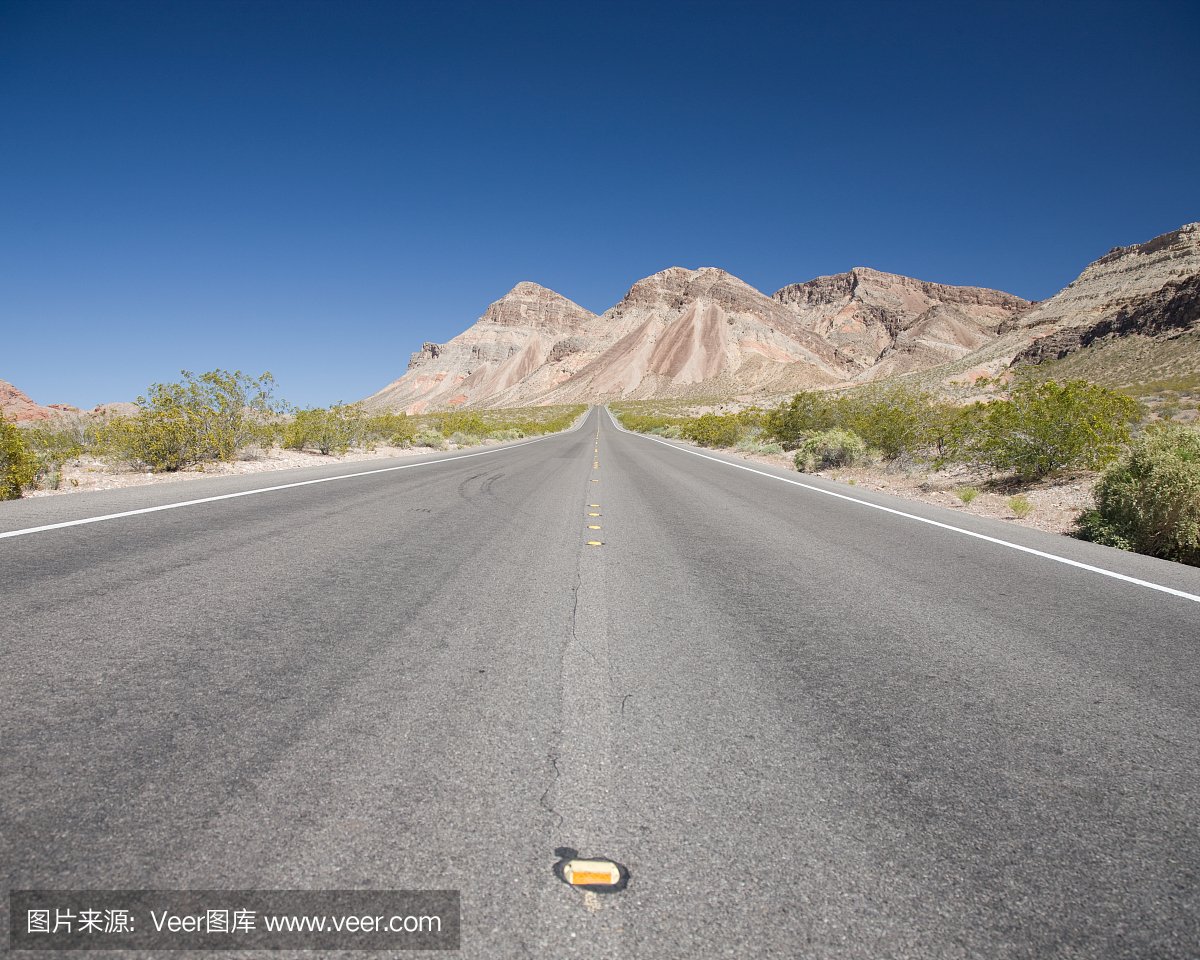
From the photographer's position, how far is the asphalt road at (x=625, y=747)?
148 cm

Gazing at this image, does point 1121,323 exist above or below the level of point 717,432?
above

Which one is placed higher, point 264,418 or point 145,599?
point 264,418

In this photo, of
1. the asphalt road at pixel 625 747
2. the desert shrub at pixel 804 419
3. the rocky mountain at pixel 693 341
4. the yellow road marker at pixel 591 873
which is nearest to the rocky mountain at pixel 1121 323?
the desert shrub at pixel 804 419

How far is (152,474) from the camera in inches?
463

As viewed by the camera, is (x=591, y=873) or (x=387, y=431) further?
(x=387, y=431)

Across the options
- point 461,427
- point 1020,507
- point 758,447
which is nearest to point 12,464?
point 1020,507

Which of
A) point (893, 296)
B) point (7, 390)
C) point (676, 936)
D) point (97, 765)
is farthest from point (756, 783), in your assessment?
point (893, 296)

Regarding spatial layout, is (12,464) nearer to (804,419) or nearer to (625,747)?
(625,747)

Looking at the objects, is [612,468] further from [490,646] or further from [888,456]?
[490,646]

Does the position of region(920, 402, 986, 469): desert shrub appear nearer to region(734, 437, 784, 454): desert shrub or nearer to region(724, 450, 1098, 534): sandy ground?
region(724, 450, 1098, 534): sandy ground

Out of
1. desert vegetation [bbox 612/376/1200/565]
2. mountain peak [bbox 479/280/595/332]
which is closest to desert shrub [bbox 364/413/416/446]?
desert vegetation [bbox 612/376/1200/565]

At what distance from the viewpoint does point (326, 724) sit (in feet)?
7.29

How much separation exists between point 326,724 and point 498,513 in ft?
18.1

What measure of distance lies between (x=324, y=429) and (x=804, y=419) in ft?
62.1
